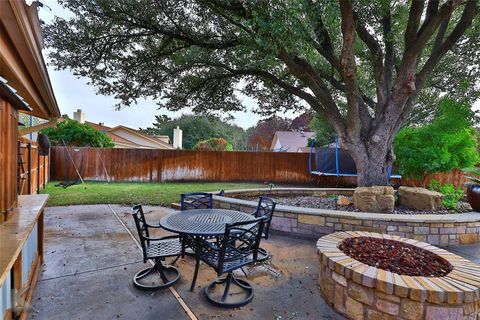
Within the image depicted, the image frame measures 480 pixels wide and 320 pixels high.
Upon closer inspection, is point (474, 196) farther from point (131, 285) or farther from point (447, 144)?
point (131, 285)

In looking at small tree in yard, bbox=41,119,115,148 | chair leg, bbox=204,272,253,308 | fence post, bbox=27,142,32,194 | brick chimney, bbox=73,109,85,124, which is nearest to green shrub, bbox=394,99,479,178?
chair leg, bbox=204,272,253,308

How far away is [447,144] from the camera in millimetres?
5484

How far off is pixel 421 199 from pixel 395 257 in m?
2.90

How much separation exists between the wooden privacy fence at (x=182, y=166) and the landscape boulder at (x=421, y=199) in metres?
6.00

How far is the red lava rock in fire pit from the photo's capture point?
2.21 m

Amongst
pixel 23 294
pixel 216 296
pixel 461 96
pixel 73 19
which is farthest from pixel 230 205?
pixel 461 96

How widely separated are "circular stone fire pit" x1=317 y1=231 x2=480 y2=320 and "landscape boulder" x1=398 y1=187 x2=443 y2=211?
7.81 ft

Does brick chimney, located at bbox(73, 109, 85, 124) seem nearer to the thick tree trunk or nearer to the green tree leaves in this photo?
the green tree leaves

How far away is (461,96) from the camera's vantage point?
7203 millimetres

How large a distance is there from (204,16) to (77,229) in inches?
194

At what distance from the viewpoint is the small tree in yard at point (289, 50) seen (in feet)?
14.4

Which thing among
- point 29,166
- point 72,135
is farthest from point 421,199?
point 72,135

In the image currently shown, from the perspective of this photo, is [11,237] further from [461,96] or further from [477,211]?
[461,96]

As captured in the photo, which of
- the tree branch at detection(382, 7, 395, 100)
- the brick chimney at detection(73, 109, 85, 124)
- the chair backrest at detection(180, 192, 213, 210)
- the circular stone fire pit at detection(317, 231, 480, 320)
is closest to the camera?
the circular stone fire pit at detection(317, 231, 480, 320)
